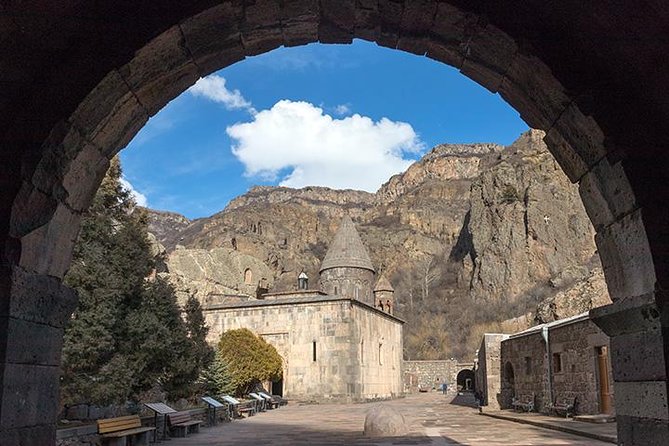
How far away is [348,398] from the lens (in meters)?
29.4

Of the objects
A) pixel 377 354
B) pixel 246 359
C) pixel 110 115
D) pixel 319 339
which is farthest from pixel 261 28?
pixel 377 354

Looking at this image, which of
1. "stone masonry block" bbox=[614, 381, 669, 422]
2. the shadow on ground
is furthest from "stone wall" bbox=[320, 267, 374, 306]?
"stone masonry block" bbox=[614, 381, 669, 422]

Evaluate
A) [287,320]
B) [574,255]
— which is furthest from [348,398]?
[574,255]

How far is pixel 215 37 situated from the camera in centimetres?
443

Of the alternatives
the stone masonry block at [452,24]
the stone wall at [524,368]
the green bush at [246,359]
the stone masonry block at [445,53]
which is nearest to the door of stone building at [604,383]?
the stone wall at [524,368]

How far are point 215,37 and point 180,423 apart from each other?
11144mm

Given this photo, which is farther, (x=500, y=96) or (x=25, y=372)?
(x=500, y=96)

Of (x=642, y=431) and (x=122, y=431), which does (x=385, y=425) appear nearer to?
(x=122, y=431)

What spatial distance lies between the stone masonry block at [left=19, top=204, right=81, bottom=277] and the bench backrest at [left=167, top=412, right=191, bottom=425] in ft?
30.9

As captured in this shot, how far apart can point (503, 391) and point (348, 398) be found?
951 centimetres

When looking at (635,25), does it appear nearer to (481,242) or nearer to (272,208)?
(481,242)

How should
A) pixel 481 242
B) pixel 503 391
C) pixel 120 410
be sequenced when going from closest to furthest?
pixel 120 410 < pixel 503 391 < pixel 481 242

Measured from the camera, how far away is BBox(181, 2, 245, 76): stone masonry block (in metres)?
4.18

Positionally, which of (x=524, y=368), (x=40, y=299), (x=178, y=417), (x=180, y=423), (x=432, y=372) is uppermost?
(x=40, y=299)
